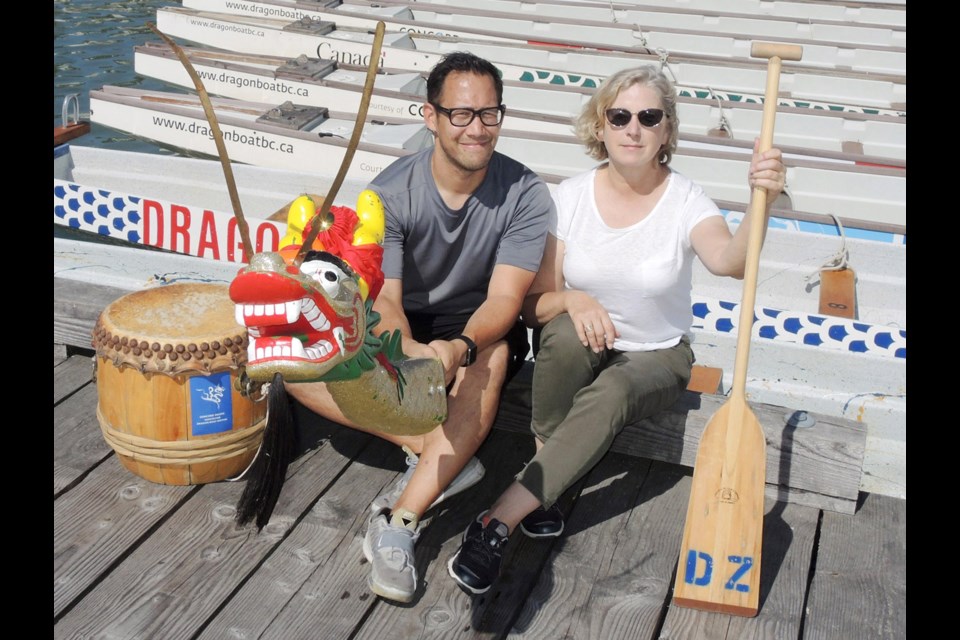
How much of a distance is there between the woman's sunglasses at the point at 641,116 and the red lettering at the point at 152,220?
3274mm

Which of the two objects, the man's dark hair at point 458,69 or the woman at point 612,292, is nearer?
the woman at point 612,292

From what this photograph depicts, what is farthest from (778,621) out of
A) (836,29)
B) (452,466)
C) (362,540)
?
(836,29)

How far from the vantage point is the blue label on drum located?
3006mm

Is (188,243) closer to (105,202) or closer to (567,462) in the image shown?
(105,202)

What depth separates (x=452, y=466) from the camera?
9.60 feet

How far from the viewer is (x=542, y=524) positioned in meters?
2.99

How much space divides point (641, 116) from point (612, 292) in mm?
524

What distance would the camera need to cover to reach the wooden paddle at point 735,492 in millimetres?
2705

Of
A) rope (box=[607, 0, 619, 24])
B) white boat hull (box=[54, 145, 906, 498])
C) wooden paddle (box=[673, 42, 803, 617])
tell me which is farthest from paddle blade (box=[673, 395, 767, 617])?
rope (box=[607, 0, 619, 24])

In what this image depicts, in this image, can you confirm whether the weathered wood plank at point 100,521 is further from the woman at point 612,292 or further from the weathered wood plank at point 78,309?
the woman at point 612,292

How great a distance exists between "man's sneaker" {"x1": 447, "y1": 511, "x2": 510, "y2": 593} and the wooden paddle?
1.62ft

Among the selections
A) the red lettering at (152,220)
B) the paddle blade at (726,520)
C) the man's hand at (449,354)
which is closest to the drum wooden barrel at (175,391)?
the man's hand at (449,354)

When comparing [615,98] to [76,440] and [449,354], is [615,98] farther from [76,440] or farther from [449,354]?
[76,440]

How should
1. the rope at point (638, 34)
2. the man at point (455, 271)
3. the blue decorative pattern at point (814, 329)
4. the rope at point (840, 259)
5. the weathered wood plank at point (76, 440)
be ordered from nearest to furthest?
the man at point (455, 271)
the weathered wood plank at point (76, 440)
the blue decorative pattern at point (814, 329)
the rope at point (840, 259)
the rope at point (638, 34)
